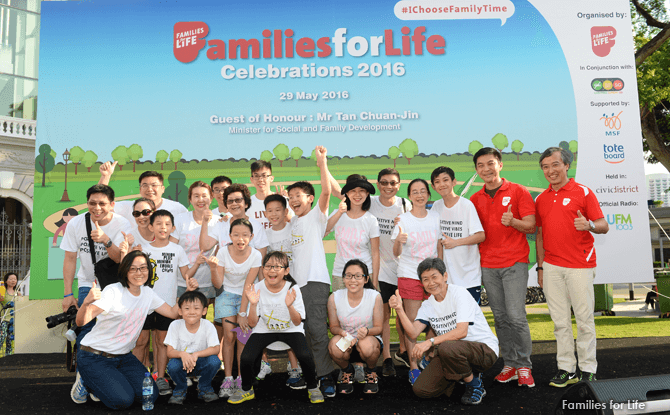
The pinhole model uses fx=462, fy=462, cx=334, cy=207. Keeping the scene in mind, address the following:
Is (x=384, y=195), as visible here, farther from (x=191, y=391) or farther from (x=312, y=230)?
(x=191, y=391)

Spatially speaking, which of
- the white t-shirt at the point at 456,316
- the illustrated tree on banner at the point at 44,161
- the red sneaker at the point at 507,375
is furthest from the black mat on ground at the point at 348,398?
the illustrated tree on banner at the point at 44,161

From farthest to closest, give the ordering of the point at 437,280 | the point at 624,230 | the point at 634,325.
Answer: the point at 634,325 → the point at 624,230 → the point at 437,280

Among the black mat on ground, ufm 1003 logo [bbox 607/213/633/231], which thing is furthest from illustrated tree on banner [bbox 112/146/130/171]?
ufm 1003 logo [bbox 607/213/633/231]

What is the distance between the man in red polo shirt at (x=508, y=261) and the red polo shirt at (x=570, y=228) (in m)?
0.15

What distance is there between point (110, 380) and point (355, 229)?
2.05 m

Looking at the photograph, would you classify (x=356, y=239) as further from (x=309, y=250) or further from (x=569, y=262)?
(x=569, y=262)

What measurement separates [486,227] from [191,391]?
8.77ft

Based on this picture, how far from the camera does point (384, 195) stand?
4.00 meters

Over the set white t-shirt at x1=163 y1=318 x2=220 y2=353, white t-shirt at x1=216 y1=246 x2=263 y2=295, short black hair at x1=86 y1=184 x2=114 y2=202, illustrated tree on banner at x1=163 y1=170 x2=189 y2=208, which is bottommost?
white t-shirt at x1=163 y1=318 x2=220 y2=353

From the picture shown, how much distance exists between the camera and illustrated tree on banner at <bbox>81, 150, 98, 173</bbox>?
5211 mm

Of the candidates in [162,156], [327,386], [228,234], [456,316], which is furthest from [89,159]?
[456,316]

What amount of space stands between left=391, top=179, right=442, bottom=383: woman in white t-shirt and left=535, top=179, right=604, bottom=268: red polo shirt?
85 cm

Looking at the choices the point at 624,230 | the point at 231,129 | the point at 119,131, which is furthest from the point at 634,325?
the point at 119,131

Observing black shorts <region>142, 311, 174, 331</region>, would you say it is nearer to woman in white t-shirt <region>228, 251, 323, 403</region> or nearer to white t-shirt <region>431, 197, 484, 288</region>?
woman in white t-shirt <region>228, 251, 323, 403</region>
